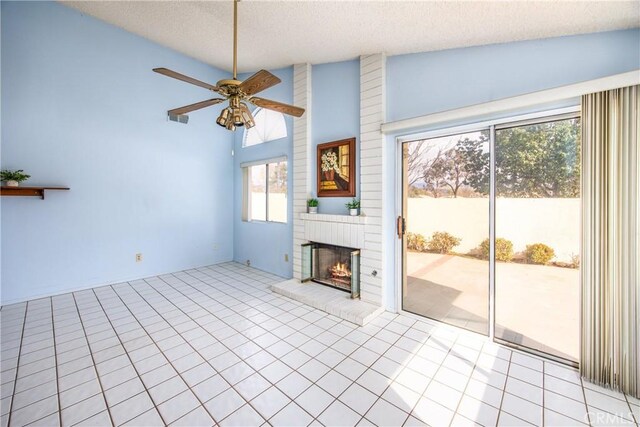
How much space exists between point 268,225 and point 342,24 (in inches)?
129

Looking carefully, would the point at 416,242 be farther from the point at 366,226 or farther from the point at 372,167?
the point at 372,167

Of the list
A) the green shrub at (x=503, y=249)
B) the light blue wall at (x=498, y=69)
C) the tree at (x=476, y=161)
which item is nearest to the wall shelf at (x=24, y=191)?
the light blue wall at (x=498, y=69)

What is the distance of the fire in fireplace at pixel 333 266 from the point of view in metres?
3.49

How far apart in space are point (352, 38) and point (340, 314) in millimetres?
3222

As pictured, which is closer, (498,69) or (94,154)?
(498,69)

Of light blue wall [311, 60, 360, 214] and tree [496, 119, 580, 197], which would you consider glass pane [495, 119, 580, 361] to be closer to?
tree [496, 119, 580, 197]

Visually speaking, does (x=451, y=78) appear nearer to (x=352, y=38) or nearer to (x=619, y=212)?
(x=352, y=38)

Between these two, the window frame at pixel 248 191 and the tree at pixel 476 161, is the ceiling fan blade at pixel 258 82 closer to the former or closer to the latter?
the tree at pixel 476 161

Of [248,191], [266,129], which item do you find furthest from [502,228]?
[248,191]

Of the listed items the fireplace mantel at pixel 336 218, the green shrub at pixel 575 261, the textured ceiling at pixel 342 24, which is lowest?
the green shrub at pixel 575 261

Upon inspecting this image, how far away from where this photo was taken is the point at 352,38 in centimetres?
299

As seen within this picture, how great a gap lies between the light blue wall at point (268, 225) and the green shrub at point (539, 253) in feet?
10.4

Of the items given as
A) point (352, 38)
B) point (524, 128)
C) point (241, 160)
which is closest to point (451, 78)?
point (524, 128)

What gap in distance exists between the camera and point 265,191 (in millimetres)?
5062
